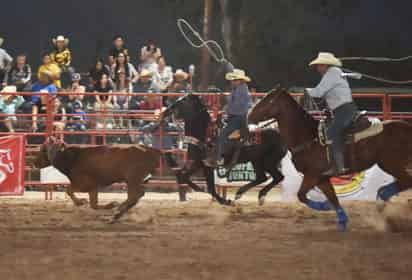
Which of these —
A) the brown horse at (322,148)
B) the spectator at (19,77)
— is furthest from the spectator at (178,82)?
the brown horse at (322,148)

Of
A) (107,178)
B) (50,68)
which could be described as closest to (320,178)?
(107,178)

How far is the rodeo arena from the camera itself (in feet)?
22.4

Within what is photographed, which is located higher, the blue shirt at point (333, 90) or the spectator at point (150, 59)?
the spectator at point (150, 59)

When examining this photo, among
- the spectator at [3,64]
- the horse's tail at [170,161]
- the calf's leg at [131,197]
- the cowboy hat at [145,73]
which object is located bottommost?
the calf's leg at [131,197]

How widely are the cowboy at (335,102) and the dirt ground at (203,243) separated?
724mm

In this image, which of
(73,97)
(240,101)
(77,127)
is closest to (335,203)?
(240,101)

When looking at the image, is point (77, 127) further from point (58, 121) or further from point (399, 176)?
point (399, 176)

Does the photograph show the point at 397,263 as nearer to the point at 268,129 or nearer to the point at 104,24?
the point at 268,129

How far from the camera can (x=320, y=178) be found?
9.32 meters

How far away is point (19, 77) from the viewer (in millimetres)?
15133

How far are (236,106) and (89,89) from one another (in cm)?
486

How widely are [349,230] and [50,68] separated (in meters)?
7.61

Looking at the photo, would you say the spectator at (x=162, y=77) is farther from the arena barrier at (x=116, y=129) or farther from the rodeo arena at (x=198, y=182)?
the arena barrier at (x=116, y=129)

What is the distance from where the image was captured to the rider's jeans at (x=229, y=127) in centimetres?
1148
